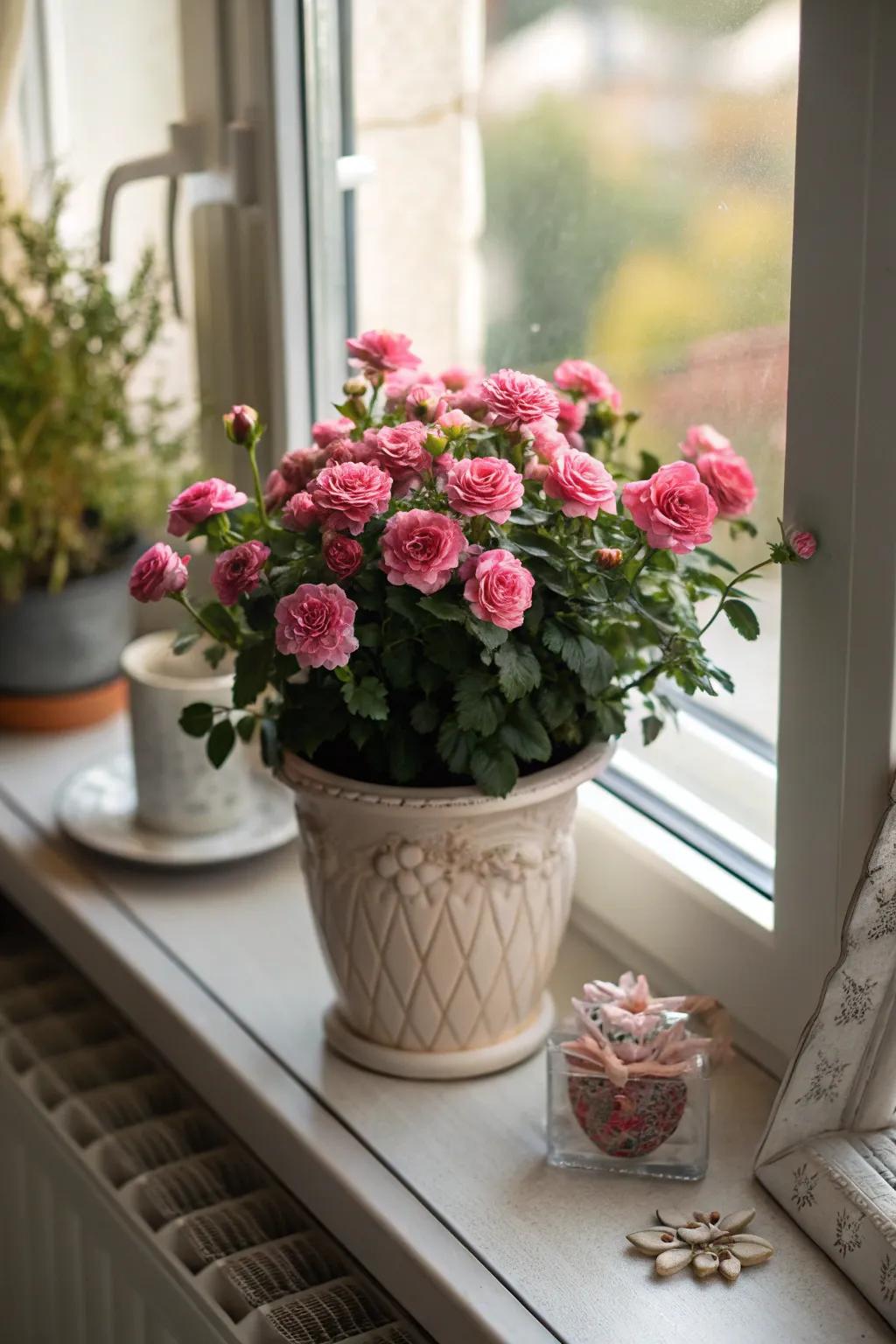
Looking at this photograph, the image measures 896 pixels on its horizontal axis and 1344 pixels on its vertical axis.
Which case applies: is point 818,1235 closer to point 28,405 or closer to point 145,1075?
point 145,1075

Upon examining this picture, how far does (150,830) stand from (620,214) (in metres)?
0.61

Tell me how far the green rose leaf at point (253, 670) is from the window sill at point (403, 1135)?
0.26m

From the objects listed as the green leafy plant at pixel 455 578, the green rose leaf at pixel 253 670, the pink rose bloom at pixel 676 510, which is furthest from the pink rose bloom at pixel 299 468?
the pink rose bloom at pixel 676 510

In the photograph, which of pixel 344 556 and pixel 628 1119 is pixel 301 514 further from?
pixel 628 1119

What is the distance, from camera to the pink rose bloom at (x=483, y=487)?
31.1 inches

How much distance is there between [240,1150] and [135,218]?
97 centimetres

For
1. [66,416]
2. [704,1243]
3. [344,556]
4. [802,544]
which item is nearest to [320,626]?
[344,556]

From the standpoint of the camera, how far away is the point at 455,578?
84 centimetres

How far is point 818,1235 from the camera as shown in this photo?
2.70 ft

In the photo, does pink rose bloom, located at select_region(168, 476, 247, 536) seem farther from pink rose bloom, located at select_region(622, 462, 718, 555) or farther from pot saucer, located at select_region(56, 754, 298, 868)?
pot saucer, located at select_region(56, 754, 298, 868)

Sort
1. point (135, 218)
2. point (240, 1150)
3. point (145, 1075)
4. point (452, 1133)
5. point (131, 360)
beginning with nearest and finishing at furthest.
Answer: point (452, 1133) < point (240, 1150) < point (145, 1075) < point (131, 360) < point (135, 218)

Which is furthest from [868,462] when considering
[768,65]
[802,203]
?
[768,65]

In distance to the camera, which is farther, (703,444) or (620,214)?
(620,214)

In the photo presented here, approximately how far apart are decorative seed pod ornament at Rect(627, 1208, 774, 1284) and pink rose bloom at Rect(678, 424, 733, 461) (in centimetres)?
44
